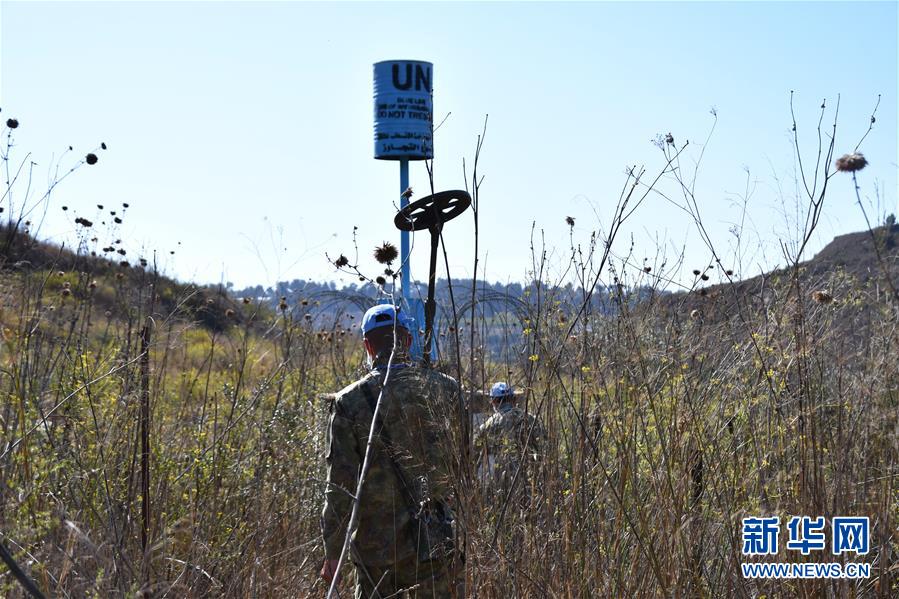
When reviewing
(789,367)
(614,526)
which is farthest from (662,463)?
(789,367)

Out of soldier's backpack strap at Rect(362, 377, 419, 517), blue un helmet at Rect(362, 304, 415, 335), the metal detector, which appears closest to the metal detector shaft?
the metal detector

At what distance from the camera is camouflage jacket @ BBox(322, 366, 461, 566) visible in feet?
11.1

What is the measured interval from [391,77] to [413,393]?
41.4 feet

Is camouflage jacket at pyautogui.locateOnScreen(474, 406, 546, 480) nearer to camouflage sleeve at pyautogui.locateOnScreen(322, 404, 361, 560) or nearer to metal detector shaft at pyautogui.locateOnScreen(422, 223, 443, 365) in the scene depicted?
metal detector shaft at pyautogui.locateOnScreen(422, 223, 443, 365)

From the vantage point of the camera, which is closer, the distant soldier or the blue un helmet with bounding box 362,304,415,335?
the distant soldier

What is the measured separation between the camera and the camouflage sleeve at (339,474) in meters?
3.50

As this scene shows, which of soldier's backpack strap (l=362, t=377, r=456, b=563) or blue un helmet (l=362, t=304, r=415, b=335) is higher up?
blue un helmet (l=362, t=304, r=415, b=335)

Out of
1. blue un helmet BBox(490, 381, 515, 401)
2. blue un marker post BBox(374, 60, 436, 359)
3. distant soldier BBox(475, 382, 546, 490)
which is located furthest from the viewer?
blue un marker post BBox(374, 60, 436, 359)

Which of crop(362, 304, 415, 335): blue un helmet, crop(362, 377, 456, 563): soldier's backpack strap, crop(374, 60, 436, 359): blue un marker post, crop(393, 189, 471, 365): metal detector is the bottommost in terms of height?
crop(362, 377, 456, 563): soldier's backpack strap

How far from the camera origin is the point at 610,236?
2967 millimetres

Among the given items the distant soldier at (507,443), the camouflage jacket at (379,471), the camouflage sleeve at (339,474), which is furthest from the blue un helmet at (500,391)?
the camouflage sleeve at (339,474)

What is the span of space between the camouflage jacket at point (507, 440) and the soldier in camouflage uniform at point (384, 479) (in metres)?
0.21

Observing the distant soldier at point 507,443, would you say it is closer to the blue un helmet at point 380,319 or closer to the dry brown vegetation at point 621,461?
the dry brown vegetation at point 621,461

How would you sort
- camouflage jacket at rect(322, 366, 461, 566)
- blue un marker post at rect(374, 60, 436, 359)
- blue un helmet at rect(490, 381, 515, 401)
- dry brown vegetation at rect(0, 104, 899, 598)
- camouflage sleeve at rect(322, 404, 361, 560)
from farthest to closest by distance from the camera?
blue un marker post at rect(374, 60, 436, 359)
camouflage sleeve at rect(322, 404, 361, 560)
camouflage jacket at rect(322, 366, 461, 566)
blue un helmet at rect(490, 381, 515, 401)
dry brown vegetation at rect(0, 104, 899, 598)
